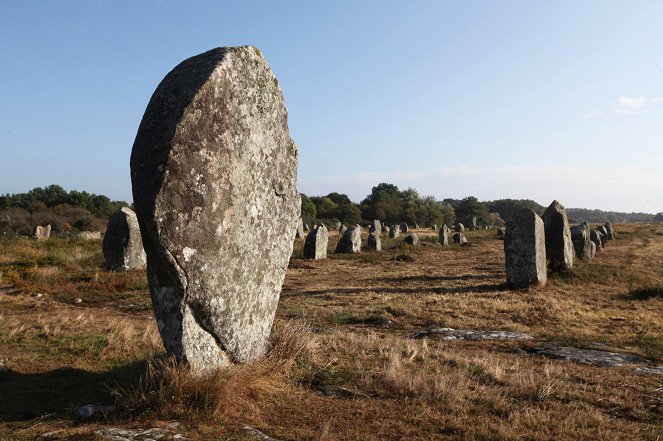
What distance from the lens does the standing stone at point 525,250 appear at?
642 inches

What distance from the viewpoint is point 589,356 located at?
331 inches

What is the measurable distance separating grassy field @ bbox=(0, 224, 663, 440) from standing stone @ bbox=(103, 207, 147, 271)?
3272mm

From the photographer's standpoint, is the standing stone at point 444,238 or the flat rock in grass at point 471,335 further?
the standing stone at point 444,238

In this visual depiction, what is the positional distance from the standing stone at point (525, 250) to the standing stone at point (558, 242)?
2.62 m

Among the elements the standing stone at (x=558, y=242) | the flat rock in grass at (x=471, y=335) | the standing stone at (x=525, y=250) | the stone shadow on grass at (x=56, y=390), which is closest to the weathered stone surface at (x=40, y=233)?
the standing stone at (x=525, y=250)

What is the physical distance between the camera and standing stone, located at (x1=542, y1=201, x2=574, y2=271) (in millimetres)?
19031

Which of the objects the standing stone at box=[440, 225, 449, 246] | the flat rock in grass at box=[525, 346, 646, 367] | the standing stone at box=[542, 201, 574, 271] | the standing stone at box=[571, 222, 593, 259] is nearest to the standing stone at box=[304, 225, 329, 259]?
the standing stone at box=[542, 201, 574, 271]

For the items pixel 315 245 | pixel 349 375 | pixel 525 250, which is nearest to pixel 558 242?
pixel 525 250

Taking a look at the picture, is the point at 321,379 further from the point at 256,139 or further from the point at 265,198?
the point at 256,139

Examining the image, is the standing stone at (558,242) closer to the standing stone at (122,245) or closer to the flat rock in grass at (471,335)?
the flat rock in grass at (471,335)

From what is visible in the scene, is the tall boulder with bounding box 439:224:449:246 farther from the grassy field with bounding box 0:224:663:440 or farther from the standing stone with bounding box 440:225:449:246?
the grassy field with bounding box 0:224:663:440

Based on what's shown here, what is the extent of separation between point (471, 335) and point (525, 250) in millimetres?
7381

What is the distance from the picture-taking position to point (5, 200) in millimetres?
53000

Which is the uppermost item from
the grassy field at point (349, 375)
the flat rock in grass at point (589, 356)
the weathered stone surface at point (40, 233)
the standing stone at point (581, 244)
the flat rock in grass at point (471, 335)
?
the weathered stone surface at point (40, 233)
